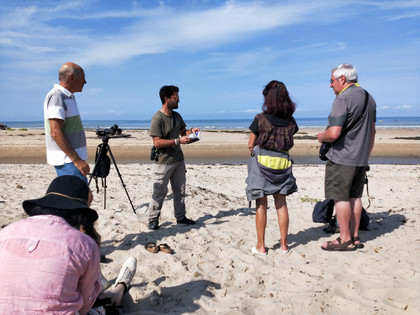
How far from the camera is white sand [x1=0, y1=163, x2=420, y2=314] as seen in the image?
291cm

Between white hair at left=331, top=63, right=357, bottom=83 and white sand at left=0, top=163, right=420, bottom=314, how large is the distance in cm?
194

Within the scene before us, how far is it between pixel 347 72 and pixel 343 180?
3.86 feet

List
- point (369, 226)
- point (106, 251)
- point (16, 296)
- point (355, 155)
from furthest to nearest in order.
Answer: point (369, 226) < point (106, 251) < point (355, 155) < point (16, 296)

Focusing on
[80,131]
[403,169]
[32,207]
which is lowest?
[403,169]

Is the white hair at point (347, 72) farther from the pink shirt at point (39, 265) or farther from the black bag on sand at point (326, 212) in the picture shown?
the pink shirt at point (39, 265)

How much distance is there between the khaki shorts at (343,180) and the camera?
3811 millimetres

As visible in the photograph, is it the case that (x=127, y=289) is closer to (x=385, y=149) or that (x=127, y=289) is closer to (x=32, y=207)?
(x=32, y=207)

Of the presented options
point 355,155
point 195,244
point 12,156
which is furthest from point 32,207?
point 12,156

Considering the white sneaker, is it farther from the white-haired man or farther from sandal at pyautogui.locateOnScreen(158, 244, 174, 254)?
the white-haired man

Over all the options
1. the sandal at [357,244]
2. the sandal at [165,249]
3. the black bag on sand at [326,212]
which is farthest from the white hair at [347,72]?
the sandal at [165,249]

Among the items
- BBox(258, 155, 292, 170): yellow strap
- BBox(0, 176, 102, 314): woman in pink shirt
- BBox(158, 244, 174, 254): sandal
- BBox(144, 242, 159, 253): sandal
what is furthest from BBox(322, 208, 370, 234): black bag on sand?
BBox(0, 176, 102, 314): woman in pink shirt

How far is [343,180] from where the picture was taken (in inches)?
150

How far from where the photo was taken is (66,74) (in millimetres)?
3277

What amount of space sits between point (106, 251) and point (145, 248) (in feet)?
1.47
